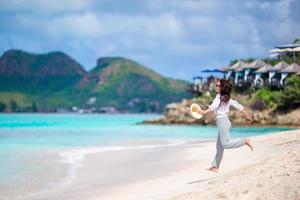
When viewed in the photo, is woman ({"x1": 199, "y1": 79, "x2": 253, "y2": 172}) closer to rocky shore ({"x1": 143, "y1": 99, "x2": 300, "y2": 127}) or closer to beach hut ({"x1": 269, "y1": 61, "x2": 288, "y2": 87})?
rocky shore ({"x1": 143, "y1": 99, "x2": 300, "y2": 127})

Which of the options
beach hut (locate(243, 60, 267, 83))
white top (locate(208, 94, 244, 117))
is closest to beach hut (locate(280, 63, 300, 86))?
beach hut (locate(243, 60, 267, 83))

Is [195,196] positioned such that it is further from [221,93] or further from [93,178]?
[93,178]

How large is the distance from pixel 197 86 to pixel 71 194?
68.8 metres

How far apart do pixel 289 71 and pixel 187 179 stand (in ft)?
184

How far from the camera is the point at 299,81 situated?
58.3 metres

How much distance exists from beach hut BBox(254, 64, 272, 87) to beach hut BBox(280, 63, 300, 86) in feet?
8.36

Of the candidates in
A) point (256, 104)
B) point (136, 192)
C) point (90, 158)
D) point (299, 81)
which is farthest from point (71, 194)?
point (256, 104)

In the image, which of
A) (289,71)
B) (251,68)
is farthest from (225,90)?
(251,68)

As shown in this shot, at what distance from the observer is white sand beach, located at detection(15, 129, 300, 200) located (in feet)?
28.4

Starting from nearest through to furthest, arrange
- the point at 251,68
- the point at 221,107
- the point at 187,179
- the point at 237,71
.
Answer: the point at 221,107 → the point at 187,179 → the point at 251,68 → the point at 237,71

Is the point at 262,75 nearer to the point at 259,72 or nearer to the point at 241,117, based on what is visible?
the point at 259,72

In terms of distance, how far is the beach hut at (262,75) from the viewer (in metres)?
69.7

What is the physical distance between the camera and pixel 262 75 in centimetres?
7162

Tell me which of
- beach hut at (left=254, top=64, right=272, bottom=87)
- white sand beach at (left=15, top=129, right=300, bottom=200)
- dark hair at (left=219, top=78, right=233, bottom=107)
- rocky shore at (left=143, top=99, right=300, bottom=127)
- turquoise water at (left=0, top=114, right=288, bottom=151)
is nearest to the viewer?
white sand beach at (left=15, top=129, right=300, bottom=200)
